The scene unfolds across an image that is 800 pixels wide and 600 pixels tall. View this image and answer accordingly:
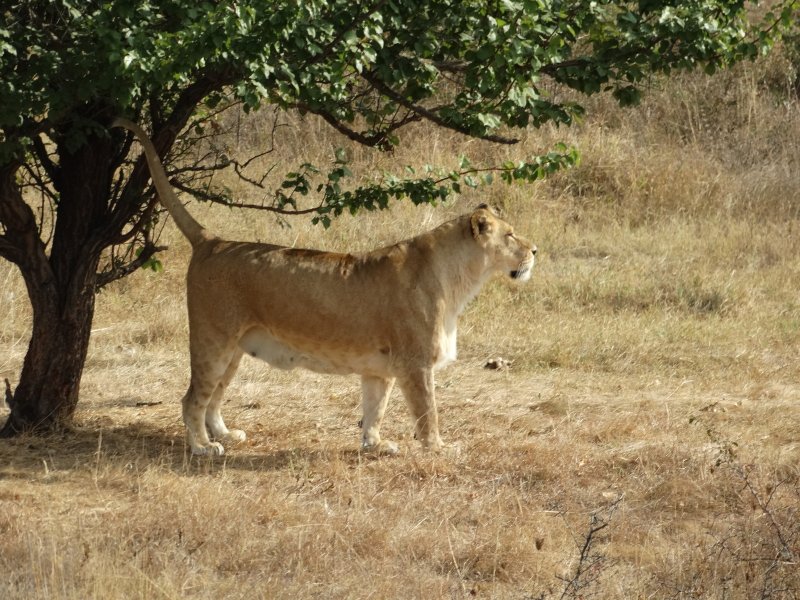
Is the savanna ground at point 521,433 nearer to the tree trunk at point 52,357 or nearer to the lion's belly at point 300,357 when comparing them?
the tree trunk at point 52,357

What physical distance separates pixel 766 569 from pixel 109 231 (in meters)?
4.26

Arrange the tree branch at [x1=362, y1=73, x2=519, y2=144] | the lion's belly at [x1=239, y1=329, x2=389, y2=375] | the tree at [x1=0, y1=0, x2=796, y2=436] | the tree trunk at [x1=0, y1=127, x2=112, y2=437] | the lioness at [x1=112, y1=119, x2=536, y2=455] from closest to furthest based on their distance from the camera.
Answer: the tree at [x1=0, y1=0, x2=796, y2=436] → the tree branch at [x1=362, y1=73, x2=519, y2=144] → the lioness at [x1=112, y1=119, x2=536, y2=455] → the lion's belly at [x1=239, y1=329, x2=389, y2=375] → the tree trunk at [x1=0, y1=127, x2=112, y2=437]

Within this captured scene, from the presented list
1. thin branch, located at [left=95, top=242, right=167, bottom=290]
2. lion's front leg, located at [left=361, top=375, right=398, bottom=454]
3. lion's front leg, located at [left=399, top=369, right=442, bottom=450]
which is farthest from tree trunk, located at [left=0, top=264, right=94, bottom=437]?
lion's front leg, located at [left=399, top=369, right=442, bottom=450]

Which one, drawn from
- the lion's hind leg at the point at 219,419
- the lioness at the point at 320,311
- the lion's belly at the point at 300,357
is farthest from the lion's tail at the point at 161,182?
the lion's hind leg at the point at 219,419

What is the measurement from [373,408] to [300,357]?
58 cm

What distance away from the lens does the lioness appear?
7086 millimetres

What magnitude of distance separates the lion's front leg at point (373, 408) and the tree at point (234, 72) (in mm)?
1114

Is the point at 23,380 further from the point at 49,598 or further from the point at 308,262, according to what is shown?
the point at 49,598

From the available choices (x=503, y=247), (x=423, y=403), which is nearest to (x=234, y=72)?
(x=503, y=247)

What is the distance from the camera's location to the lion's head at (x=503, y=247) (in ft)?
24.4

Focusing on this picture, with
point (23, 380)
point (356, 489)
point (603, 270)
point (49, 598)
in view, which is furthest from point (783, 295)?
point (49, 598)

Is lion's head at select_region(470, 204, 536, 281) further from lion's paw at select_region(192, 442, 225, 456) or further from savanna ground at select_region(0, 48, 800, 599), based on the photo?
lion's paw at select_region(192, 442, 225, 456)

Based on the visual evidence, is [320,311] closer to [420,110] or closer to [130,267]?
[420,110]

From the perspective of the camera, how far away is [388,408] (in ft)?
28.0
